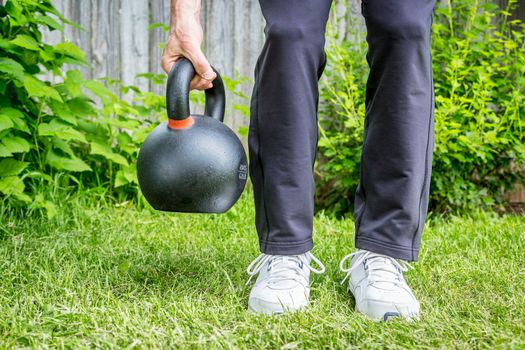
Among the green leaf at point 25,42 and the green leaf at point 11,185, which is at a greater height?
the green leaf at point 25,42

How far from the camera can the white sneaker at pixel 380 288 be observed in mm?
1733

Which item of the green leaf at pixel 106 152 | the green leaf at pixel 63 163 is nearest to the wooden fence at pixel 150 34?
the green leaf at pixel 106 152

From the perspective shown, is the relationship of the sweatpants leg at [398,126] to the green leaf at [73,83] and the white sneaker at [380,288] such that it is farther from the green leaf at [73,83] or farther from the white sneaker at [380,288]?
the green leaf at [73,83]

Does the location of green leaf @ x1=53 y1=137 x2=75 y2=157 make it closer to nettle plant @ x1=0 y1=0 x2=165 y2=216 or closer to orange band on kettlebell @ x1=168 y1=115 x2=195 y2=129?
nettle plant @ x1=0 y1=0 x2=165 y2=216

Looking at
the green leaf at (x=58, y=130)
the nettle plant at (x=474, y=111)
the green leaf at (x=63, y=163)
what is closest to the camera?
the green leaf at (x=58, y=130)

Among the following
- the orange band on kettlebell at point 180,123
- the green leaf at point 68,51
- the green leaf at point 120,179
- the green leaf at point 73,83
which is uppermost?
the green leaf at point 68,51

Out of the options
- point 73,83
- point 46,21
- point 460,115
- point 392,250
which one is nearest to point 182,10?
point 392,250

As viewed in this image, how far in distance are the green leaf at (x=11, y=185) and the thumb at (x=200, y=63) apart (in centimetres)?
139

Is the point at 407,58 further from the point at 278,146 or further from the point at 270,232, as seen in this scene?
the point at 270,232

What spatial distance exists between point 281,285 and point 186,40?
739mm

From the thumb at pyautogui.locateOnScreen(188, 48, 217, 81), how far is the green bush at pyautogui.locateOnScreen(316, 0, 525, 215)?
6.06 ft

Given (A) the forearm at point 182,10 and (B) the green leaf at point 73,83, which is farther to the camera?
(B) the green leaf at point 73,83

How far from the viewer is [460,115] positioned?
12.0 feet

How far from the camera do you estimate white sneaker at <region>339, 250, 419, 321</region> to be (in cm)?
173
